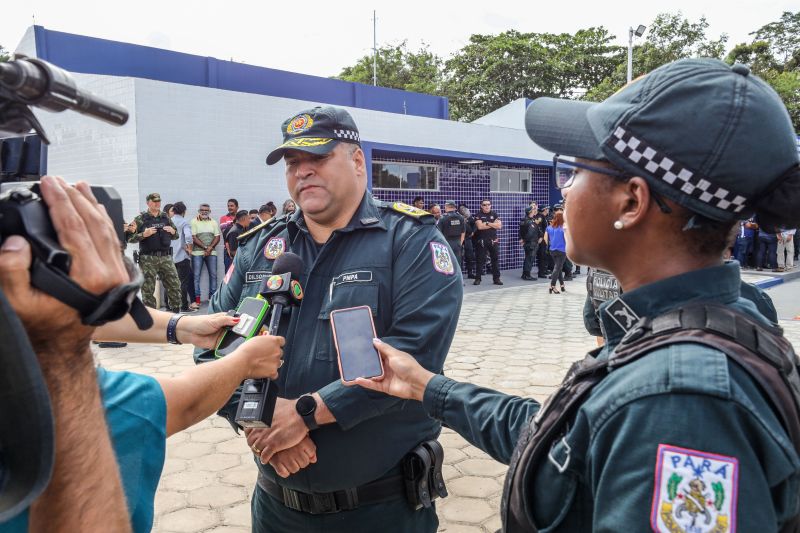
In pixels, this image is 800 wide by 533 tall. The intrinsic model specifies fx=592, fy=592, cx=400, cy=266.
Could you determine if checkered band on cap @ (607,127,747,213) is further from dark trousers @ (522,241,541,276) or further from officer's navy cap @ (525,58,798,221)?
dark trousers @ (522,241,541,276)

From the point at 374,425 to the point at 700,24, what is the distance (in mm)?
34224

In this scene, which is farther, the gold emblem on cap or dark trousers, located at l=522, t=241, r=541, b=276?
dark trousers, located at l=522, t=241, r=541, b=276

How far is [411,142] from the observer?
1413 centimetres

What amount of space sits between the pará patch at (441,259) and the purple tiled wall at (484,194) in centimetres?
1208

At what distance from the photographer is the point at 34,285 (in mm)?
811

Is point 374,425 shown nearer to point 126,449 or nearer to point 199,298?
point 126,449

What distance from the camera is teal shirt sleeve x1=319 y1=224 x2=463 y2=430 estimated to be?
6.26 feet

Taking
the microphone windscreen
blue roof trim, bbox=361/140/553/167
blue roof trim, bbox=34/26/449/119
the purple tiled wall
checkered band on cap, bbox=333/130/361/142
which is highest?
blue roof trim, bbox=34/26/449/119

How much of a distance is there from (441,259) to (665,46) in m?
33.6

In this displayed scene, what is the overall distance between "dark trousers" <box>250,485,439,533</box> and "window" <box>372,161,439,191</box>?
40.1 ft

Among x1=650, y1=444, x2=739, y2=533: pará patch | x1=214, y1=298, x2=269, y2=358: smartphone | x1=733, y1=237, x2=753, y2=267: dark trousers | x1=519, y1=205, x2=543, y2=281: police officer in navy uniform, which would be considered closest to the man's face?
x1=214, y1=298, x2=269, y2=358: smartphone

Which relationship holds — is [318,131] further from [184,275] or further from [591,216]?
[184,275]

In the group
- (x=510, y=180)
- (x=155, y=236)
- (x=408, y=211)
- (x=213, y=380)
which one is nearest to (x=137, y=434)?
(x=213, y=380)

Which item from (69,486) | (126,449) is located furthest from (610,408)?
(126,449)
